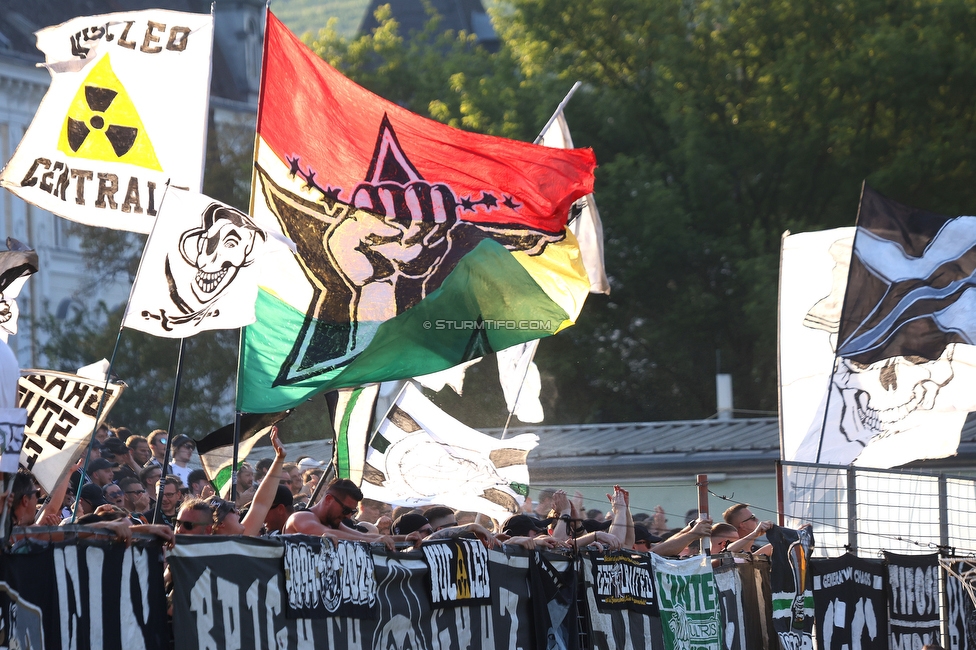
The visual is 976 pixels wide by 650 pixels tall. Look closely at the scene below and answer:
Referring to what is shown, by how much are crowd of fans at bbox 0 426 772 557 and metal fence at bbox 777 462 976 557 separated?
36.5 inches

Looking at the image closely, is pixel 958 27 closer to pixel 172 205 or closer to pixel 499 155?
pixel 499 155

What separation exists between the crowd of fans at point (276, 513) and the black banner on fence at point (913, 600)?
5.79 ft

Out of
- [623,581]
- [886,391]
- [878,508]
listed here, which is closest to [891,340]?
[886,391]

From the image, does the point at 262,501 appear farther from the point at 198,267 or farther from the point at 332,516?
the point at 198,267

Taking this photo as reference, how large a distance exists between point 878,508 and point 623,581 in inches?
178

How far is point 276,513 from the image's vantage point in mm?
8164

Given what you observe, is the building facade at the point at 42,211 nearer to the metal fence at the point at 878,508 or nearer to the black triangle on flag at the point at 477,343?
the metal fence at the point at 878,508

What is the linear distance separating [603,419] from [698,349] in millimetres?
2779

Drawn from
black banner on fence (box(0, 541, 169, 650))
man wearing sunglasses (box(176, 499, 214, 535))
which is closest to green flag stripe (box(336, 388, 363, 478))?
man wearing sunglasses (box(176, 499, 214, 535))

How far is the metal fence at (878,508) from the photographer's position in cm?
1266

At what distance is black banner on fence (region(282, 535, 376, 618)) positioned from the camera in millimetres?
7031

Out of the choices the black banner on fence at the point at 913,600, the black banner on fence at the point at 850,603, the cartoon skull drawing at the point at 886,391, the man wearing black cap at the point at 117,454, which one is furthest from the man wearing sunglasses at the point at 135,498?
the cartoon skull drawing at the point at 886,391

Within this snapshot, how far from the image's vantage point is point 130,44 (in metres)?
10.3

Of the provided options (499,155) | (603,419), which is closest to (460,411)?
(603,419)
